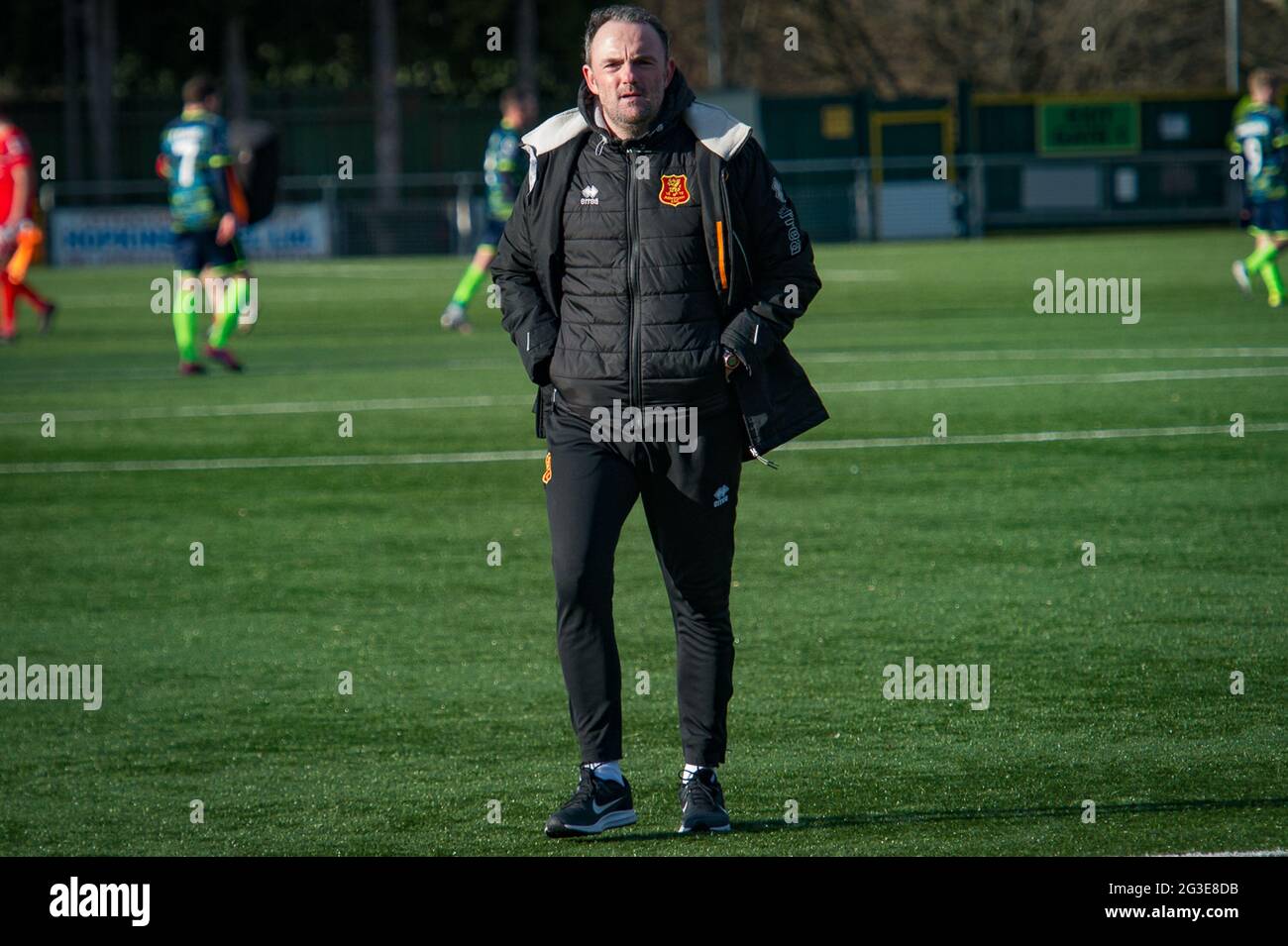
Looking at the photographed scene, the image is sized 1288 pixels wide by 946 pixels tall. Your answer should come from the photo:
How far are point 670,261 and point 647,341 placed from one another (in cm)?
22

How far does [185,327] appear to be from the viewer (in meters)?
18.7

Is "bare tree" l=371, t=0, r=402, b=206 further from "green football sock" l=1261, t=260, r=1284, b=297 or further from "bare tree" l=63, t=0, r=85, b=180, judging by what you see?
"green football sock" l=1261, t=260, r=1284, b=297

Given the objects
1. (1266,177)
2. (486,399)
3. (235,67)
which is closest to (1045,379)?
(486,399)

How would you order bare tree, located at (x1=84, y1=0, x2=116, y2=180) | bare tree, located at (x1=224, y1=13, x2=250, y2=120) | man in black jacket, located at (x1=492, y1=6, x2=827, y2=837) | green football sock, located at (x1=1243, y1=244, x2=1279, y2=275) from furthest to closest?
1. bare tree, located at (x1=224, y1=13, x2=250, y2=120)
2. bare tree, located at (x1=84, y1=0, x2=116, y2=180)
3. green football sock, located at (x1=1243, y1=244, x2=1279, y2=275)
4. man in black jacket, located at (x1=492, y1=6, x2=827, y2=837)

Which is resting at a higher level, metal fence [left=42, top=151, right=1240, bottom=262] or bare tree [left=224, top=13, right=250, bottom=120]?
bare tree [left=224, top=13, right=250, bottom=120]

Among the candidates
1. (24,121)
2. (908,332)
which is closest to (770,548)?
(908,332)

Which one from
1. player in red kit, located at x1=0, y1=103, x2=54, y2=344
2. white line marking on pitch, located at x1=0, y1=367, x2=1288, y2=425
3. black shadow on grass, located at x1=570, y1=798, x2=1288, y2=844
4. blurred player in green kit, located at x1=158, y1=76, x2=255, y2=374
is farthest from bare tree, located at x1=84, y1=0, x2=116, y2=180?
black shadow on grass, located at x1=570, y1=798, x2=1288, y2=844

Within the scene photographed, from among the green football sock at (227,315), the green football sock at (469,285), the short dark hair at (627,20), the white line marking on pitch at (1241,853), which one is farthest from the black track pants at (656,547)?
the green football sock at (469,285)

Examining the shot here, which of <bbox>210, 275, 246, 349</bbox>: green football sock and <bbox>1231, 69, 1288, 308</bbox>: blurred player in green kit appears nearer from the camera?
<bbox>210, 275, 246, 349</bbox>: green football sock

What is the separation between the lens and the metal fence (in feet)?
141

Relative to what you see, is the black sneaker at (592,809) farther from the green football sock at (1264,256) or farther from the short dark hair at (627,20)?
the green football sock at (1264,256)

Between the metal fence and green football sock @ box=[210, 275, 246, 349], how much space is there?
23421 mm

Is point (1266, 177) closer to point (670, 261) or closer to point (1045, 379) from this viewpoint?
point (1045, 379)
